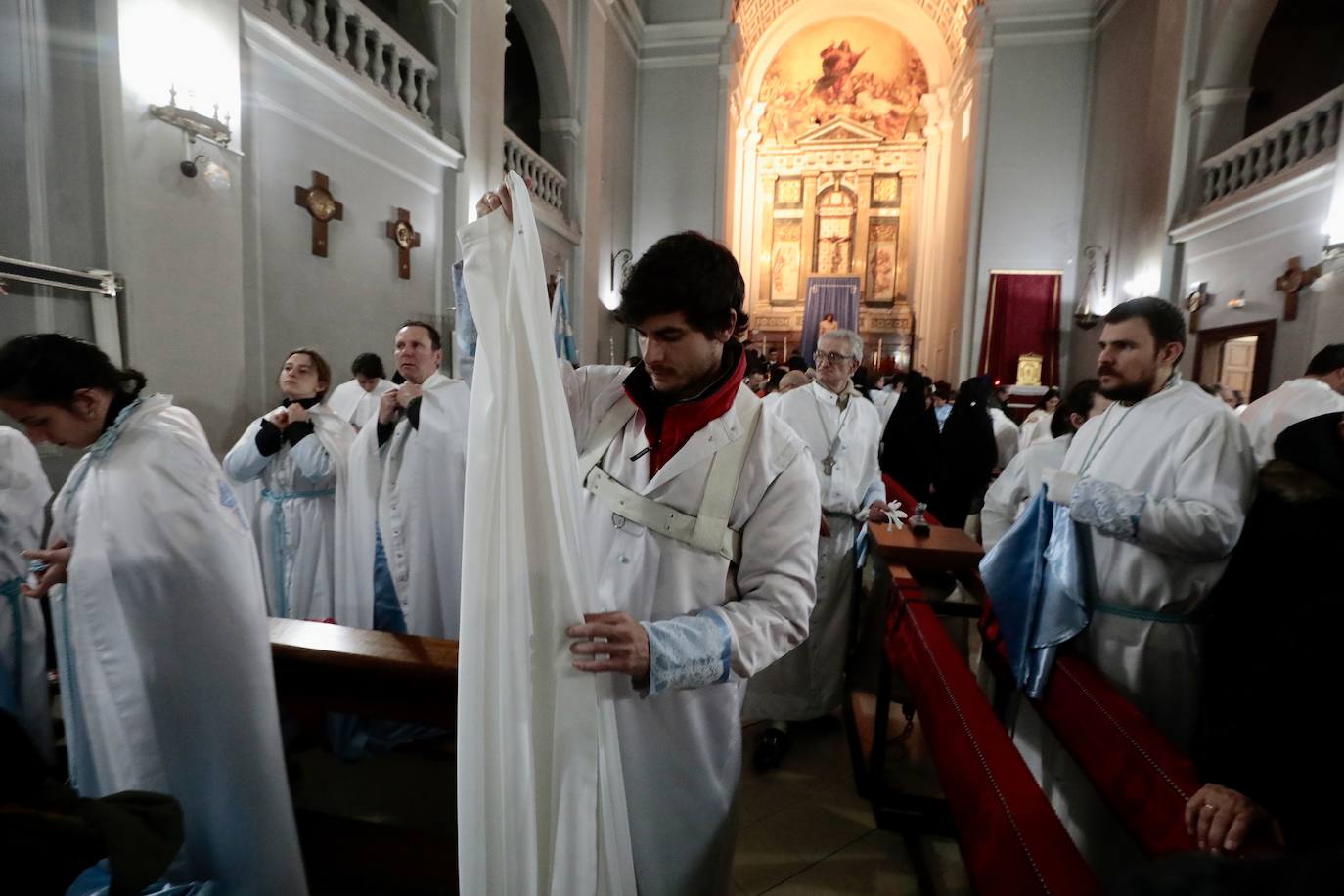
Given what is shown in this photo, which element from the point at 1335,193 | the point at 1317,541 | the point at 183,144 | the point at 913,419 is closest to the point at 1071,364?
the point at 1335,193

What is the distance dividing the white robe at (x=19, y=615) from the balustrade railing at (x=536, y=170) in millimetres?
6062

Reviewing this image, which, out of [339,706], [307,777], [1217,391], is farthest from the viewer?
[1217,391]

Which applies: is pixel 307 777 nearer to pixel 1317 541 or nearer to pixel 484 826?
pixel 484 826

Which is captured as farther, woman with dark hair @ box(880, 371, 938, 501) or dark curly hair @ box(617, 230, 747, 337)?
woman with dark hair @ box(880, 371, 938, 501)

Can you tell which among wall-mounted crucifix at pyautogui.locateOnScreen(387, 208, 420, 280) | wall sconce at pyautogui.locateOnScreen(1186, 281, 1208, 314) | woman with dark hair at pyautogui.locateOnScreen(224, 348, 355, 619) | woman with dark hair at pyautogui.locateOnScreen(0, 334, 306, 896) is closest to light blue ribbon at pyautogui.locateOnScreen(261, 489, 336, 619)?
woman with dark hair at pyautogui.locateOnScreen(224, 348, 355, 619)

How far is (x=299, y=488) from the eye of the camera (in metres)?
3.16

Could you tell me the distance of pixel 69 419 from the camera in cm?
173

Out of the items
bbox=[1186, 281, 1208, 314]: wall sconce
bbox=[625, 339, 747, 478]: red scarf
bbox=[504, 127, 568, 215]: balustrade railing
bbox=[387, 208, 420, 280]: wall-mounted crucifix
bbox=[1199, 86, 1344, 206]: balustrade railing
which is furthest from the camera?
bbox=[504, 127, 568, 215]: balustrade railing

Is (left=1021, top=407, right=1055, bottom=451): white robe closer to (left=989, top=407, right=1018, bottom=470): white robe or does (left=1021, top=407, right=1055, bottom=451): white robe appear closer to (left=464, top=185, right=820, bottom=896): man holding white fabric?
(left=989, top=407, right=1018, bottom=470): white robe

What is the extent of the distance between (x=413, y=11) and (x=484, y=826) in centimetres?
747

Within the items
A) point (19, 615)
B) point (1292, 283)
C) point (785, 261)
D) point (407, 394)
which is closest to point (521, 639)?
point (407, 394)

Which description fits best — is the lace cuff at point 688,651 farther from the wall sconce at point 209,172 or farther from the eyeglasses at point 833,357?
the wall sconce at point 209,172

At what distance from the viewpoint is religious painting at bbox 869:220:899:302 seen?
53.0ft

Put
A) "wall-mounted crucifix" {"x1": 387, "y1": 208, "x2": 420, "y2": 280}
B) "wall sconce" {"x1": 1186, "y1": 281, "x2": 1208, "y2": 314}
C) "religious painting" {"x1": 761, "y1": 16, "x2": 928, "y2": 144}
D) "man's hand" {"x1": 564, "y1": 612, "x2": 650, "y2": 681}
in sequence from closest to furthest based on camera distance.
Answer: "man's hand" {"x1": 564, "y1": 612, "x2": 650, "y2": 681} < "wall-mounted crucifix" {"x1": 387, "y1": 208, "x2": 420, "y2": 280} < "wall sconce" {"x1": 1186, "y1": 281, "x2": 1208, "y2": 314} < "religious painting" {"x1": 761, "y1": 16, "x2": 928, "y2": 144}
